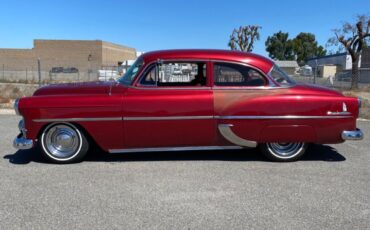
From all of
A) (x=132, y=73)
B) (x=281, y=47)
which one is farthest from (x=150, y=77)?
(x=281, y=47)

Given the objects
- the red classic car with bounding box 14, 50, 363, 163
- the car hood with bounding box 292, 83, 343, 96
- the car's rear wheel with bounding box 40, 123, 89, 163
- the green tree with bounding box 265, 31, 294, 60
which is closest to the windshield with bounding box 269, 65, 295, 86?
the red classic car with bounding box 14, 50, 363, 163

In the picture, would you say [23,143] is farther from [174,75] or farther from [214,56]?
[214,56]

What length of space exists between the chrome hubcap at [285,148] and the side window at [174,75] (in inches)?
54.7

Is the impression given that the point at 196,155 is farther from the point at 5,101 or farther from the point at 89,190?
the point at 5,101

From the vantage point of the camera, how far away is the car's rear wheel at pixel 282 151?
5621 mm

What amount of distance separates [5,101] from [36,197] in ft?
34.3

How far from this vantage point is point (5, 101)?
1346 centimetres

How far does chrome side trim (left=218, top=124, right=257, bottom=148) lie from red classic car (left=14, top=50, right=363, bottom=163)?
1 centimetres

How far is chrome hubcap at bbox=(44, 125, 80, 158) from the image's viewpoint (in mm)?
5449

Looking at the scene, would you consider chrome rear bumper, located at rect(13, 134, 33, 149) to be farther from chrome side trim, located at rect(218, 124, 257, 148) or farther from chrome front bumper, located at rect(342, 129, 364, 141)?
chrome front bumper, located at rect(342, 129, 364, 141)

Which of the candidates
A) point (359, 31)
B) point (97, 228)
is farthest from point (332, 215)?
point (359, 31)

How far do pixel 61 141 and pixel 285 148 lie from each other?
330 centimetres

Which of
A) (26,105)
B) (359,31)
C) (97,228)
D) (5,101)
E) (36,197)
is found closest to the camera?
(97,228)

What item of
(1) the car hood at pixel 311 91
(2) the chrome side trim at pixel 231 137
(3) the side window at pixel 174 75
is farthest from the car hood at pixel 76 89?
(1) the car hood at pixel 311 91
